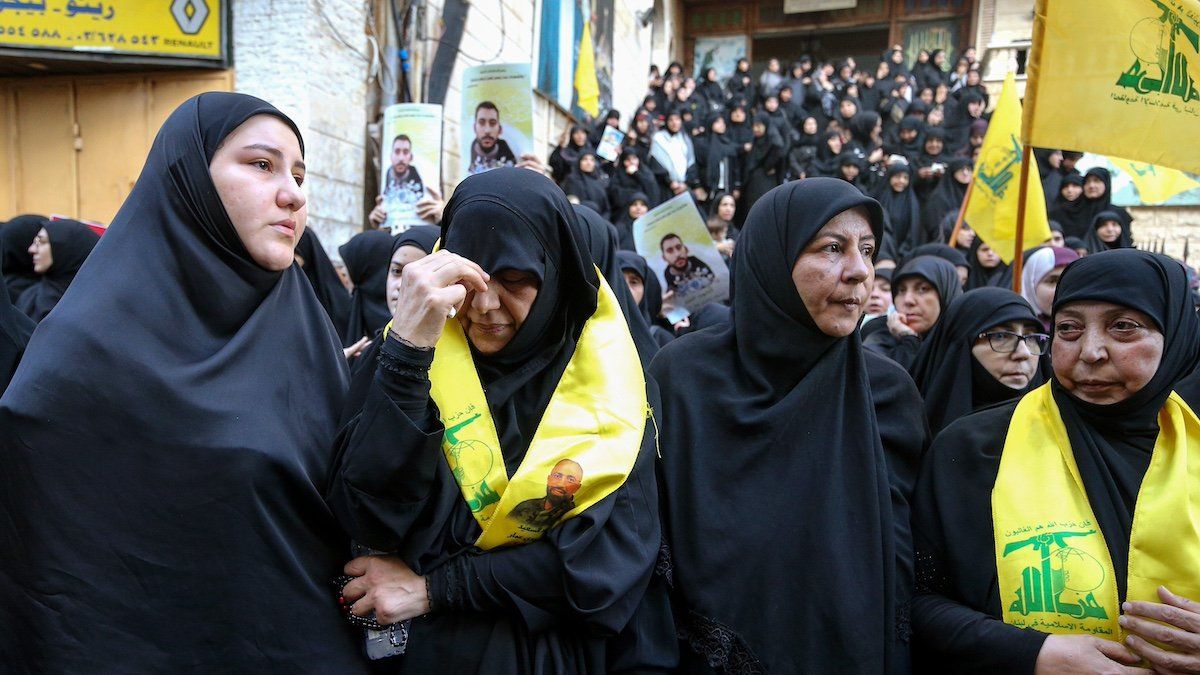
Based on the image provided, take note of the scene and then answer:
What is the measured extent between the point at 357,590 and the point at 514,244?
0.75 meters

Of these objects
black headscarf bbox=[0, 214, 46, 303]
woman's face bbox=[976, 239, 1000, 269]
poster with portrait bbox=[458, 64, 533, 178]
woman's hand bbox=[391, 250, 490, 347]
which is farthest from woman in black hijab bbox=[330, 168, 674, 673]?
woman's face bbox=[976, 239, 1000, 269]

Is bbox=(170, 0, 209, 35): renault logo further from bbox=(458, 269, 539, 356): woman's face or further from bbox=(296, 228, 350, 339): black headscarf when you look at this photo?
bbox=(458, 269, 539, 356): woman's face

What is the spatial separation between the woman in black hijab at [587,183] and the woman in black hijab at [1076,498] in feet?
24.7

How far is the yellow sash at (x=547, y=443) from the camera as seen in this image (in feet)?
5.22

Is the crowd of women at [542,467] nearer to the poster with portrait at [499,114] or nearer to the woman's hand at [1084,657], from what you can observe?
the woman's hand at [1084,657]

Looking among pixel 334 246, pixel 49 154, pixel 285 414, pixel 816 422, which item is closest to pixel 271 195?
pixel 285 414

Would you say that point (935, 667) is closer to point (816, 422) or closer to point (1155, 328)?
point (816, 422)

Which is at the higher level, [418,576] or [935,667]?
[418,576]

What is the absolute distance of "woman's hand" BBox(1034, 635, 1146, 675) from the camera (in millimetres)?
1641

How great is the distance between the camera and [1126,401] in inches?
73.5

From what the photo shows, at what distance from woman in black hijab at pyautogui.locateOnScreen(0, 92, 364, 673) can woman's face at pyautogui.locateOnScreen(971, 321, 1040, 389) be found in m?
2.15

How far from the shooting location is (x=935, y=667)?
6.31ft

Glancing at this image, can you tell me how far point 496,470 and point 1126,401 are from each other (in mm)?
1429

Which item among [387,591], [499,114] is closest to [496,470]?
[387,591]
